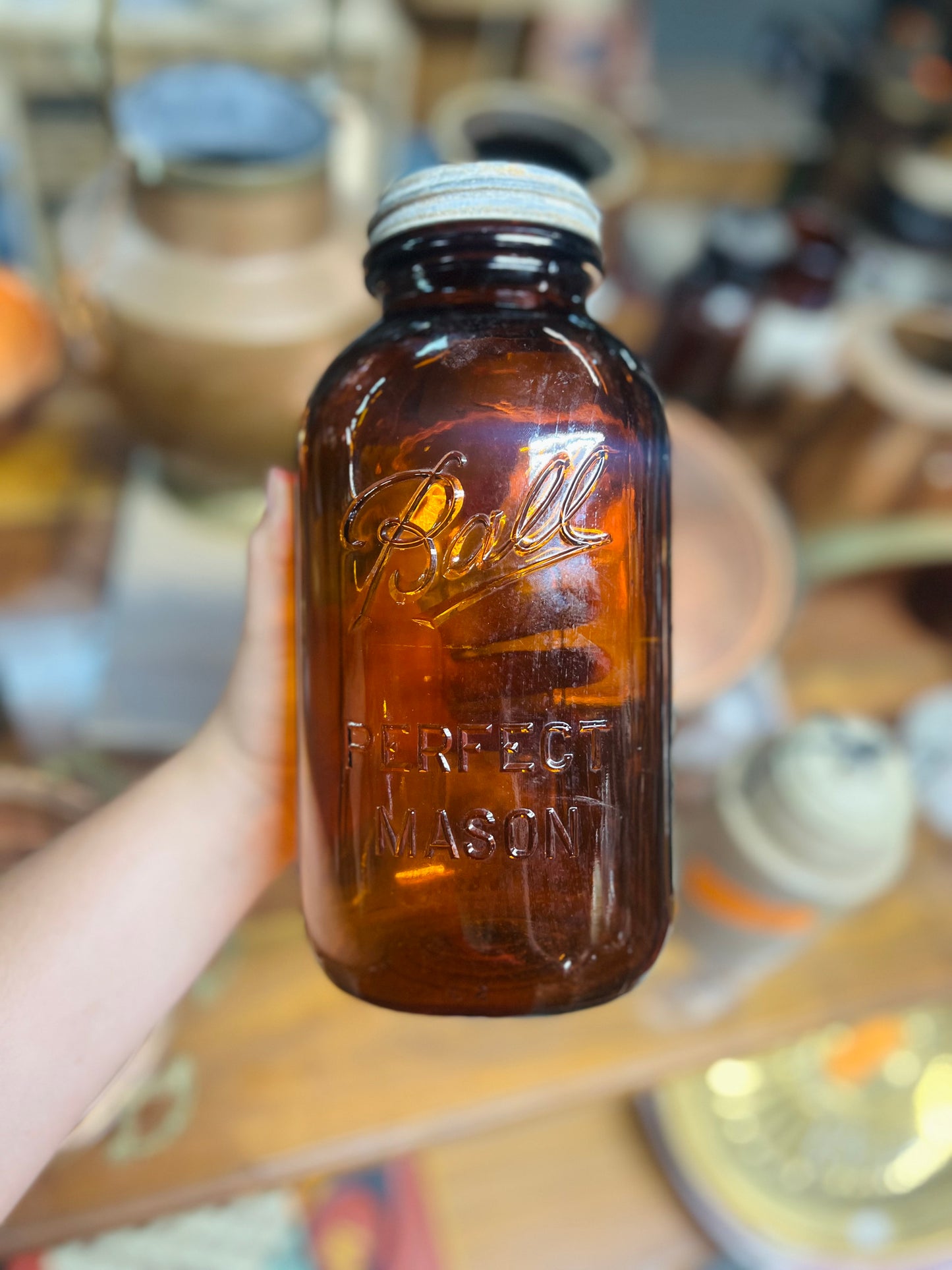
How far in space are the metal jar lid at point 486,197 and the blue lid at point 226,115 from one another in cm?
27

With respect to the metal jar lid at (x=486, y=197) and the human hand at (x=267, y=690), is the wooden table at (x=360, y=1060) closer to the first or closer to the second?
the human hand at (x=267, y=690)

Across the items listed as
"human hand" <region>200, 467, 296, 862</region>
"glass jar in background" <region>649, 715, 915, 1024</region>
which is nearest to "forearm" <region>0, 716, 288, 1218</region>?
"human hand" <region>200, 467, 296, 862</region>

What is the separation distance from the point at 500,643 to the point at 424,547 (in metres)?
0.05

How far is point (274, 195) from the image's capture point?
54 centimetres

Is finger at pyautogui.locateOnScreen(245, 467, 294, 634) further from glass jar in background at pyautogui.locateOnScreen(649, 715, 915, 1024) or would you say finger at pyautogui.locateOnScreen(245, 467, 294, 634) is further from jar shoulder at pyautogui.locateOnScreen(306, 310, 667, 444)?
glass jar in background at pyautogui.locateOnScreen(649, 715, 915, 1024)

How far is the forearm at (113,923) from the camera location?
0.33 meters

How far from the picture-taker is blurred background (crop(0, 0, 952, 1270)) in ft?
1.61

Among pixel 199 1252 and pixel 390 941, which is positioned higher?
pixel 390 941

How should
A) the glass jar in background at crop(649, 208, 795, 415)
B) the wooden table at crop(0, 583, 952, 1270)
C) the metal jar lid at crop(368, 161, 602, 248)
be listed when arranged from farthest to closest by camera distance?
1. the glass jar in background at crop(649, 208, 795, 415)
2. the wooden table at crop(0, 583, 952, 1270)
3. the metal jar lid at crop(368, 161, 602, 248)

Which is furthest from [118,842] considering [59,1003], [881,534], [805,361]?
[805,361]

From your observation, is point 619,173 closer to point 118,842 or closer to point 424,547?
point 424,547

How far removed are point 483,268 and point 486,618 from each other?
5.3 inches

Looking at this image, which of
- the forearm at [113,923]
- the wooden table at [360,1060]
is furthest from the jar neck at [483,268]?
the wooden table at [360,1060]

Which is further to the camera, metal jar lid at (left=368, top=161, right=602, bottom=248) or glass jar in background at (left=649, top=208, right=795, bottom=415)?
glass jar in background at (left=649, top=208, right=795, bottom=415)
